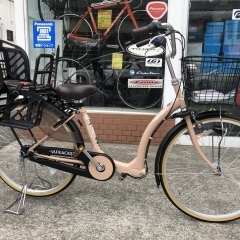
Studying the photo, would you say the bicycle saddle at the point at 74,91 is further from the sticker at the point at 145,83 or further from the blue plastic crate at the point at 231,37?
the blue plastic crate at the point at 231,37

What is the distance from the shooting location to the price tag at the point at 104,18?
4230 millimetres

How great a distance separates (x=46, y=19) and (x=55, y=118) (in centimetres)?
241

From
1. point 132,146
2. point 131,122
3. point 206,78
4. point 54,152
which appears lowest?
point 132,146

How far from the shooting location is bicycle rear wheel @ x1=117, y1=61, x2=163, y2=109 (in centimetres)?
425

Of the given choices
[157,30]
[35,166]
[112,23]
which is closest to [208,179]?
[157,30]

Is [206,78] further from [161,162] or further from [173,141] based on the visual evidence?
[161,162]

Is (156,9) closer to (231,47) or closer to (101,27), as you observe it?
(101,27)

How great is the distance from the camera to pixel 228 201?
2.76 m

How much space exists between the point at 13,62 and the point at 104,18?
6.92 ft

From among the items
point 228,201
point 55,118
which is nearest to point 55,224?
point 55,118

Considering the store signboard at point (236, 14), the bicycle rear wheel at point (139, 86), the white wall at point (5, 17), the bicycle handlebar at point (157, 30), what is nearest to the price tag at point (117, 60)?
the bicycle rear wheel at point (139, 86)

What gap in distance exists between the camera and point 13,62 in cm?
254

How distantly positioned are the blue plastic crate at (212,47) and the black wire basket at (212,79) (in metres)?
2.07

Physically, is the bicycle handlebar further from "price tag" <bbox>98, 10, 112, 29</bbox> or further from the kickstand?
"price tag" <bbox>98, 10, 112, 29</bbox>
